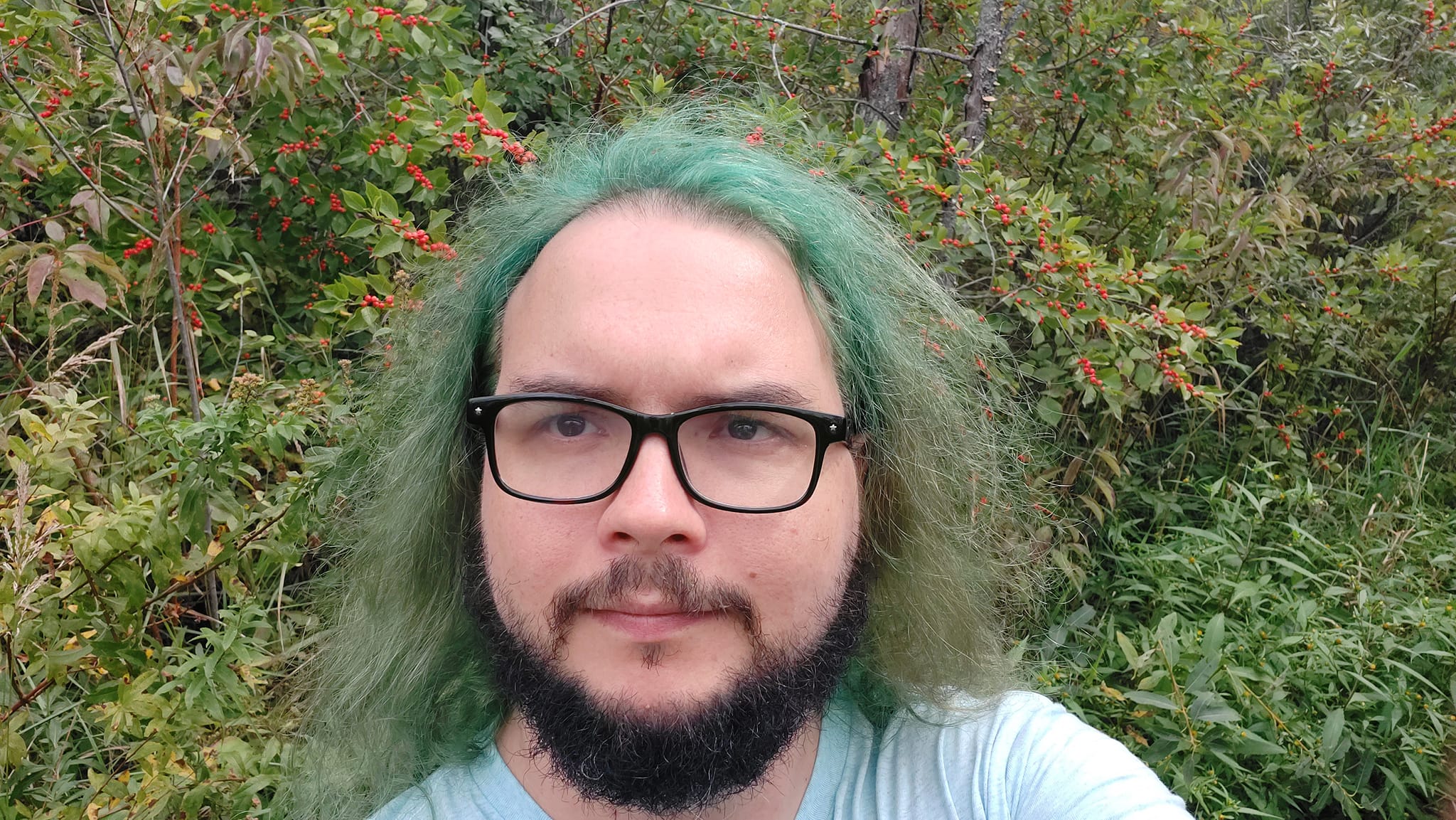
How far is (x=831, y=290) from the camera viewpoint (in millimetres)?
1473

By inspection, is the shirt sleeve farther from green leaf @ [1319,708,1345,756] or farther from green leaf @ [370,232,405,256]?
green leaf @ [370,232,405,256]

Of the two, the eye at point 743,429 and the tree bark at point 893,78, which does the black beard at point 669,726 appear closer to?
the eye at point 743,429

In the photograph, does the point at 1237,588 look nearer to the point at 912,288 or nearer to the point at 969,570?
the point at 969,570

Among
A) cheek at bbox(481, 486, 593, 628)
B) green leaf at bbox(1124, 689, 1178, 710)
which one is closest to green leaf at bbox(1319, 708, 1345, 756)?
green leaf at bbox(1124, 689, 1178, 710)

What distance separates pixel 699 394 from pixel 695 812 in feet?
1.99

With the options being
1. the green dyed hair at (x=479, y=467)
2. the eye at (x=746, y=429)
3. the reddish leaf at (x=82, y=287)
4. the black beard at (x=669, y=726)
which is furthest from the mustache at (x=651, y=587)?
the reddish leaf at (x=82, y=287)

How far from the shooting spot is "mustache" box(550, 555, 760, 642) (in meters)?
1.18

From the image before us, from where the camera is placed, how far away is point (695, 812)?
137 centimetres

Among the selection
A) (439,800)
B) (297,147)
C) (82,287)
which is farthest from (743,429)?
(297,147)

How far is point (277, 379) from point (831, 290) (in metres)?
2.34

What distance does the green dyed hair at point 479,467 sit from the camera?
4.86 ft

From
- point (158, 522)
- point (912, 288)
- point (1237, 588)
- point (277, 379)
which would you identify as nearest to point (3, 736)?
point (158, 522)

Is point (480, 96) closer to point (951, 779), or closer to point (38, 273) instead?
point (38, 273)

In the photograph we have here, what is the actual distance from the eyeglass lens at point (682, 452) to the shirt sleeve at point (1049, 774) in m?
0.50
